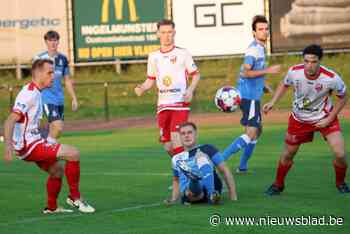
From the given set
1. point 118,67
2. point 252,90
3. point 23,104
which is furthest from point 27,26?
point 23,104

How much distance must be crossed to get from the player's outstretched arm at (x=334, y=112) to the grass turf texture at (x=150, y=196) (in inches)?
33.0

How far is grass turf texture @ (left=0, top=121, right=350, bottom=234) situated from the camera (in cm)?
1240

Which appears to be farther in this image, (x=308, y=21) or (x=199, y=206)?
(x=308, y=21)

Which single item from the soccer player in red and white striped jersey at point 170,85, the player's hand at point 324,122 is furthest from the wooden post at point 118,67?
the player's hand at point 324,122

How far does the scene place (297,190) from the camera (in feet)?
49.8

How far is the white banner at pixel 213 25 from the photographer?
38.5 metres

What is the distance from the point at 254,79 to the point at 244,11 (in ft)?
68.9

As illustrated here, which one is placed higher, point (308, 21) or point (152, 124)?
point (308, 21)

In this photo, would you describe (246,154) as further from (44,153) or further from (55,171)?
(44,153)

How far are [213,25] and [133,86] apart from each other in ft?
12.2

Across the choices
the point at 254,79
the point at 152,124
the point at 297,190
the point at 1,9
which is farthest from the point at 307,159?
the point at 1,9

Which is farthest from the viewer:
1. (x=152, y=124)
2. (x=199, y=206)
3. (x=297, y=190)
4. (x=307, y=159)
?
(x=152, y=124)

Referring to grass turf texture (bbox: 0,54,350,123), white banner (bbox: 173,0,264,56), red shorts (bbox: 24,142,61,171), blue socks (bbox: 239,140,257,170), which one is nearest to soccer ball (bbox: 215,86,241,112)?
blue socks (bbox: 239,140,257,170)

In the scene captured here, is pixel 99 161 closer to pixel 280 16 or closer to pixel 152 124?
pixel 152 124
